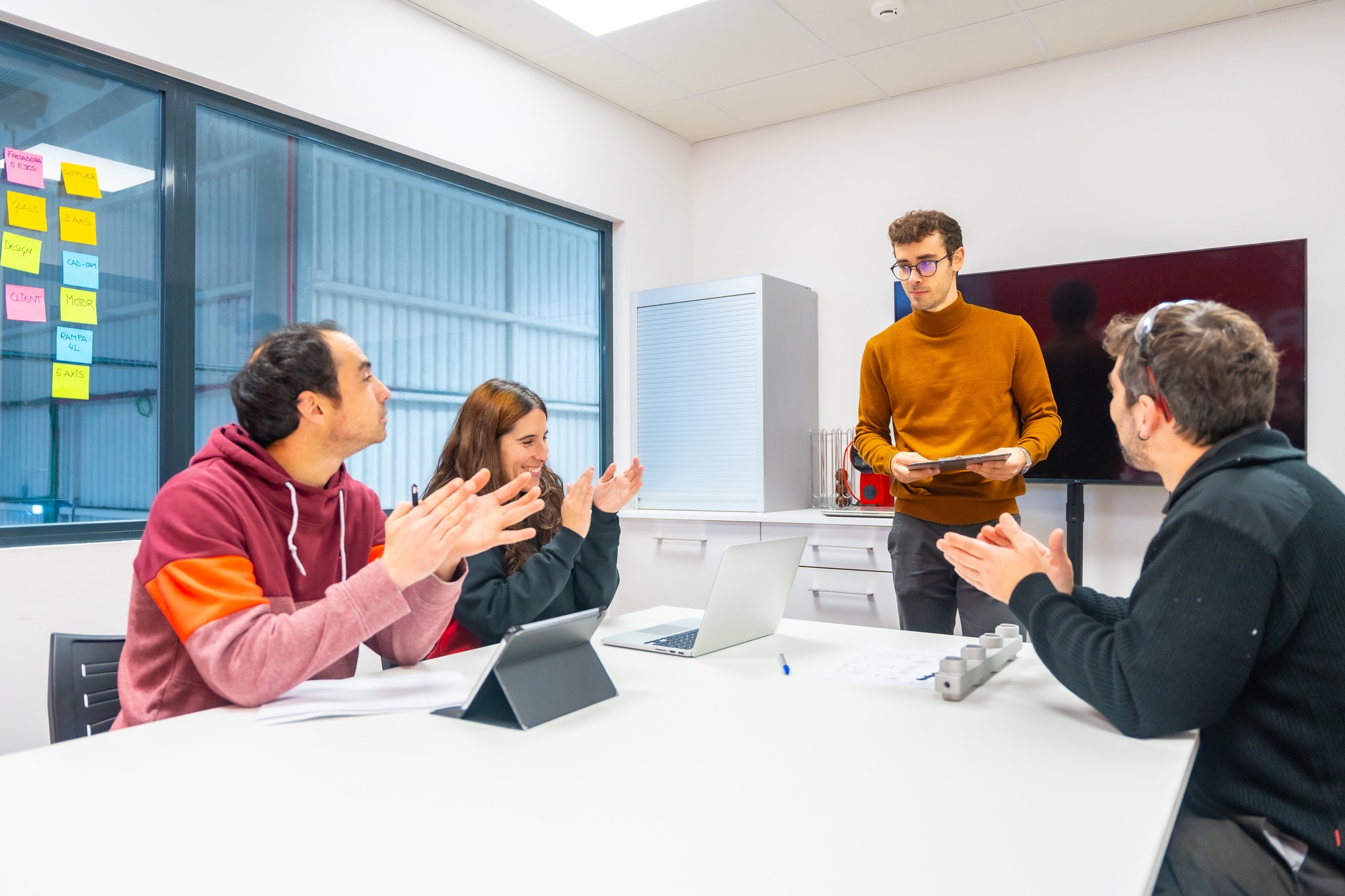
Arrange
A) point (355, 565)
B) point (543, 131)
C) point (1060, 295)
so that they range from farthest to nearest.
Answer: point (543, 131)
point (1060, 295)
point (355, 565)

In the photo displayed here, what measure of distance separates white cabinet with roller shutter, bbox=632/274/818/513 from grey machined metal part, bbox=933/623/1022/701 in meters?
2.09

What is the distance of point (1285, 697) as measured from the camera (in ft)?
3.35

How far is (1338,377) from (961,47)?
5.64ft

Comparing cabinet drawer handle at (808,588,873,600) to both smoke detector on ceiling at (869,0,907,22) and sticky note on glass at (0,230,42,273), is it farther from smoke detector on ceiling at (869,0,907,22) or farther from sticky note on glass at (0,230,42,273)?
sticky note on glass at (0,230,42,273)

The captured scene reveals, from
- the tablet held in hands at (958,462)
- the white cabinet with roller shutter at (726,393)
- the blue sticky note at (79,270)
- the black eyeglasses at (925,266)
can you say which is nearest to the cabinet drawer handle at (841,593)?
the white cabinet with roller shutter at (726,393)

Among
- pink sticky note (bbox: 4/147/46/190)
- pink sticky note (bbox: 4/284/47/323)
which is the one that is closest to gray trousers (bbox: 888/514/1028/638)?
pink sticky note (bbox: 4/284/47/323)

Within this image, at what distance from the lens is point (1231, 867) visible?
0.99 metres

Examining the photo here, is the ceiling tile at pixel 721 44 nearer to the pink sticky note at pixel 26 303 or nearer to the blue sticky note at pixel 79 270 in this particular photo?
the blue sticky note at pixel 79 270

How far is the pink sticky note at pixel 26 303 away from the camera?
7.07ft

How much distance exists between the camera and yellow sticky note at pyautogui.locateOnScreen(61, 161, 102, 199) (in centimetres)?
229

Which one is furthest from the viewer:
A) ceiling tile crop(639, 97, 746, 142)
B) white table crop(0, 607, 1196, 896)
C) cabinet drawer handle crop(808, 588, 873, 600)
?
ceiling tile crop(639, 97, 746, 142)

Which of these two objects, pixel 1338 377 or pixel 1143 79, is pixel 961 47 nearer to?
pixel 1143 79

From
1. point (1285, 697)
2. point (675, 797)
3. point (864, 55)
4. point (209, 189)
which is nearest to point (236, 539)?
point (675, 797)

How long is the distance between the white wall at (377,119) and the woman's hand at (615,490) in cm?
134
